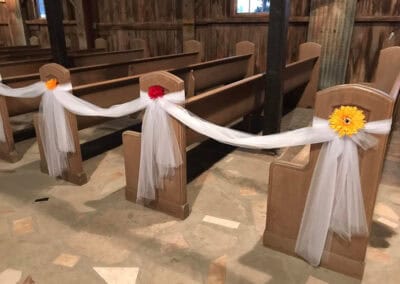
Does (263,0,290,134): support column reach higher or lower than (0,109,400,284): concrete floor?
higher

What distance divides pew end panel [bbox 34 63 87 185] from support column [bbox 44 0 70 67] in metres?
1.55

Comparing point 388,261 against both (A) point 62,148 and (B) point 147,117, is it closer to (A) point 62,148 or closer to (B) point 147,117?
(B) point 147,117

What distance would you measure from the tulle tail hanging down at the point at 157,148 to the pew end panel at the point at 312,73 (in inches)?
133

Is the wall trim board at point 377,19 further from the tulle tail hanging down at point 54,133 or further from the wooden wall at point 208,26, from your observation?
the tulle tail hanging down at point 54,133

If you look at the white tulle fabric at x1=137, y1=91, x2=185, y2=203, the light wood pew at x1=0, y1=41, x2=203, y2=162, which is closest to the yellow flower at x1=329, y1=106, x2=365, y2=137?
the white tulle fabric at x1=137, y1=91, x2=185, y2=203

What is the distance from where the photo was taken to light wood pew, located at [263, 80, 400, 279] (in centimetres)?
157

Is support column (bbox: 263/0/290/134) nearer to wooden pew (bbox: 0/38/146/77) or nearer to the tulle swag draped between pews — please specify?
the tulle swag draped between pews

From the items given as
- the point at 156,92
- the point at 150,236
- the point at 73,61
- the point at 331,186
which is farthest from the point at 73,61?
the point at 331,186

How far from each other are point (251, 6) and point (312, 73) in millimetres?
1668

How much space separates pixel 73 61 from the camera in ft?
15.6

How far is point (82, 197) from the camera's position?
109 inches

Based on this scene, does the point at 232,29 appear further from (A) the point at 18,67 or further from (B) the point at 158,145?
(B) the point at 158,145

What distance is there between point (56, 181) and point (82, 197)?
Result: 437mm

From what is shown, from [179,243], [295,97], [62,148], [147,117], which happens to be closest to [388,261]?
[179,243]
